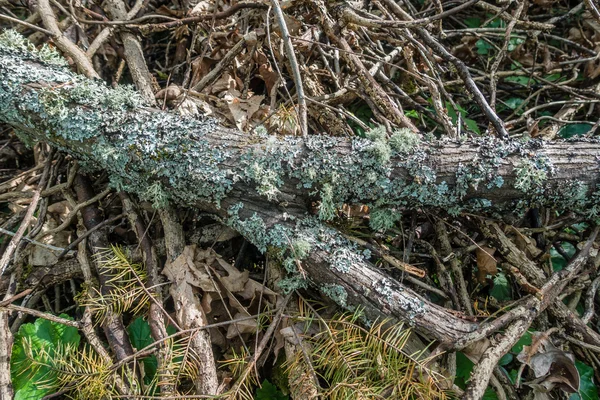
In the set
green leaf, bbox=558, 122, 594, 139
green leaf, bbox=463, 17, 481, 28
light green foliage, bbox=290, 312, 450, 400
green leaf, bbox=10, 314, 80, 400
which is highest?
green leaf, bbox=463, 17, 481, 28

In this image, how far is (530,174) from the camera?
1436mm

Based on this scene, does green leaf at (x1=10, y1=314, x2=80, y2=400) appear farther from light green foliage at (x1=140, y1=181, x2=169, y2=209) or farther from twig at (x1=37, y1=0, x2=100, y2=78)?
twig at (x1=37, y1=0, x2=100, y2=78)

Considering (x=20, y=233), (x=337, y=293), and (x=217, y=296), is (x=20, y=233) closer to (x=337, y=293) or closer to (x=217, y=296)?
(x=217, y=296)

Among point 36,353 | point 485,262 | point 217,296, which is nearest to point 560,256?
point 485,262

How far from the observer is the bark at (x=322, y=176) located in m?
1.45

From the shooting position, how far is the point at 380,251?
1599mm

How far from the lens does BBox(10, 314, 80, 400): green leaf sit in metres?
1.54

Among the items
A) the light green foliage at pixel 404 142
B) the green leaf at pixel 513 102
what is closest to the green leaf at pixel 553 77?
the green leaf at pixel 513 102

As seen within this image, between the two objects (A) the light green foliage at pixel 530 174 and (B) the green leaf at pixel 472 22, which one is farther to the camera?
(B) the green leaf at pixel 472 22

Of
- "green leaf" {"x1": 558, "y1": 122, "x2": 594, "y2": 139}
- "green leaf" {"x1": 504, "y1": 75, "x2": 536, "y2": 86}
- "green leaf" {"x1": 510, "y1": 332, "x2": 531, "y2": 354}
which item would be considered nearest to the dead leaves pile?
"green leaf" {"x1": 510, "y1": 332, "x2": 531, "y2": 354}

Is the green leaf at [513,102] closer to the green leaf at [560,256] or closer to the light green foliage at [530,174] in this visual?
the green leaf at [560,256]

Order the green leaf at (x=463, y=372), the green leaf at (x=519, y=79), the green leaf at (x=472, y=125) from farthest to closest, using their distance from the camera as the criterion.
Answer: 1. the green leaf at (x=519, y=79)
2. the green leaf at (x=472, y=125)
3. the green leaf at (x=463, y=372)

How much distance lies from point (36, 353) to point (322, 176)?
1.19m

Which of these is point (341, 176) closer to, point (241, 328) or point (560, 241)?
point (241, 328)
